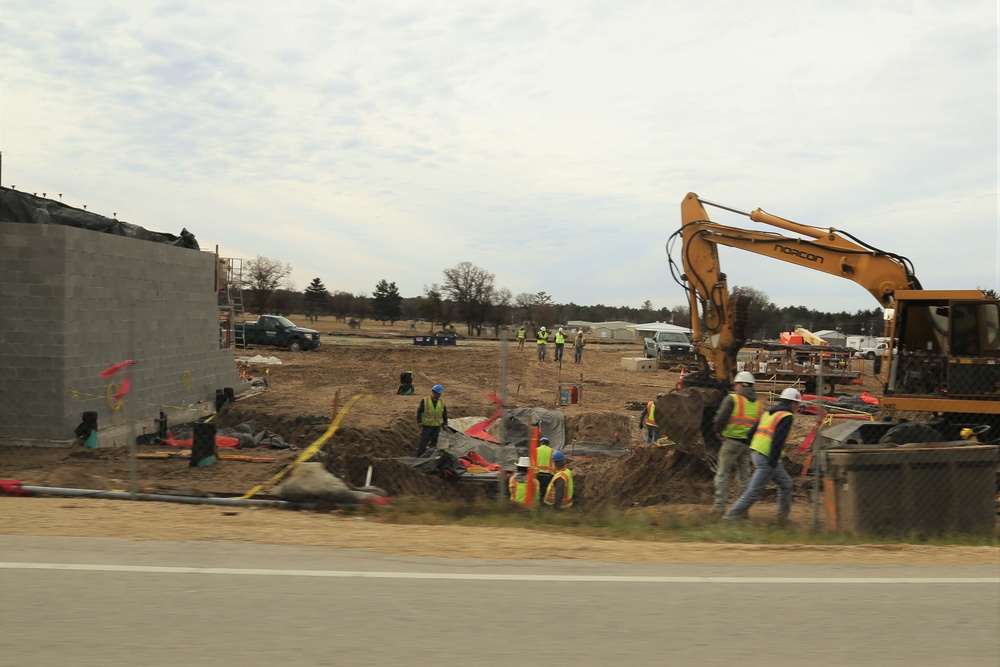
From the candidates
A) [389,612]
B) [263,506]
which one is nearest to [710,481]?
[263,506]

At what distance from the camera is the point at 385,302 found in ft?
333

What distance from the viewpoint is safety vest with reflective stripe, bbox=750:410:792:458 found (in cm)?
865

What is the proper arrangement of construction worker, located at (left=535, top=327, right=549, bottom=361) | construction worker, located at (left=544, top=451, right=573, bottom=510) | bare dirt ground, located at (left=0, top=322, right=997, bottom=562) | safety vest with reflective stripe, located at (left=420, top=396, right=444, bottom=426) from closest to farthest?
bare dirt ground, located at (left=0, top=322, right=997, bottom=562)
construction worker, located at (left=544, top=451, right=573, bottom=510)
safety vest with reflective stripe, located at (left=420, top=396, right=444, bottom=426)
construction worker, located at (left=535, top=327, right=549, bottom=361)

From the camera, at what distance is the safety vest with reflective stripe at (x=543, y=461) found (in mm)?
11305

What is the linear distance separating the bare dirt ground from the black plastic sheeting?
4.26 meters

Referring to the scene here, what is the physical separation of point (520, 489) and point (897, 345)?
6.83 m

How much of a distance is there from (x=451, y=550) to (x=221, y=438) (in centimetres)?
967

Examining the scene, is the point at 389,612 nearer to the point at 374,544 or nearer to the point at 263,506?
the point at 374,544

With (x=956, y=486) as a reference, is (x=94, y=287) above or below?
above

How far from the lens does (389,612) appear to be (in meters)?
4.39

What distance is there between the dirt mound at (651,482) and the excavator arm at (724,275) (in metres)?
2.12

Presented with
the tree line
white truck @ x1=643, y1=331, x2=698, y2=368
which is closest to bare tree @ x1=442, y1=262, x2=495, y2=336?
the tree line

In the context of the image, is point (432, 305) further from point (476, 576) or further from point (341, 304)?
point (476, 576)

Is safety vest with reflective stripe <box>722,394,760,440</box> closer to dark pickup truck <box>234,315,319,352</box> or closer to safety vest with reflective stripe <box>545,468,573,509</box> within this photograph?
safety vest with reflective stripe <box>545,468,573,509</box>
